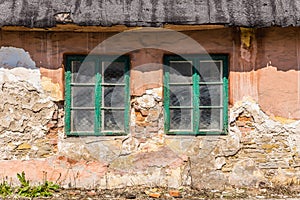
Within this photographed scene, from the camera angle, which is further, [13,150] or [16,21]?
[13,150]

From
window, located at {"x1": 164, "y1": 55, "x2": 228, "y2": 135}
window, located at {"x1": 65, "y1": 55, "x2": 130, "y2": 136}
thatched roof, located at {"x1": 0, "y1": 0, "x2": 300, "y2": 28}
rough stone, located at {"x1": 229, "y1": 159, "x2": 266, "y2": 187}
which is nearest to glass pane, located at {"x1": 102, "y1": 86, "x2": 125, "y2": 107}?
window, located at {"x1": 65, "y1": 55, "x2": 130, "y2": 136}

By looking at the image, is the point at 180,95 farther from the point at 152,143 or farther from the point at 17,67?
the point at 17,67

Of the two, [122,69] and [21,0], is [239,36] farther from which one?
[21,0]

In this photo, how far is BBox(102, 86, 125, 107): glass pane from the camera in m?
6.37

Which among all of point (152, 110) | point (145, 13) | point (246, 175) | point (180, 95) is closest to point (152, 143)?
point (152, 110)

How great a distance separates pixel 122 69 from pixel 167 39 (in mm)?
712

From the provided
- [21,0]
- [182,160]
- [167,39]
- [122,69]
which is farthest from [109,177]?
[21,0]

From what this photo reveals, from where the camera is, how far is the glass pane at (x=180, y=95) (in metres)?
6.36

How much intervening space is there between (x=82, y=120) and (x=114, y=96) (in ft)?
1.73

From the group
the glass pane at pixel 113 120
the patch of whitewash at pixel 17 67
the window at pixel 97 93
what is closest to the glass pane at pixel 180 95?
the window at pixel 97 93

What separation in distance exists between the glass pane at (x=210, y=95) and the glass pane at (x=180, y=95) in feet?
0.52

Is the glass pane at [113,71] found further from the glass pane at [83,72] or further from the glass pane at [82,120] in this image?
the glass pane at [82,120]

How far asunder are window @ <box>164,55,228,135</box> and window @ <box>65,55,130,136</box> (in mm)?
594

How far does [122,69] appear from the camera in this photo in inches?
251
